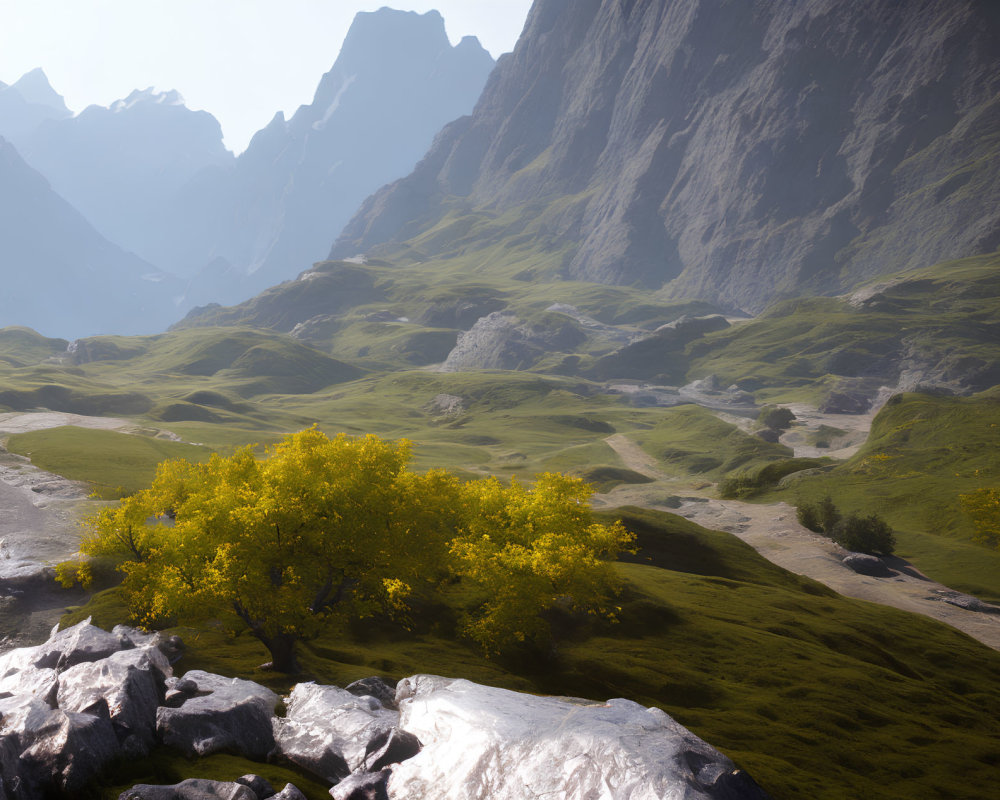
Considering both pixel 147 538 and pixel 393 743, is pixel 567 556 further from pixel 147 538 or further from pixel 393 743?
pixel 147 538

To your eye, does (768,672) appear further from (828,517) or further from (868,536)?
(828,517)

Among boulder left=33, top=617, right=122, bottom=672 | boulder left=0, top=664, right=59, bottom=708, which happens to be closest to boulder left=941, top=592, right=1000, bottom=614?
boulder left=33, top=617, right=122, bottom=672

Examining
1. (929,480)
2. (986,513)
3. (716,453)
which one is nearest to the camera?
(986,513)

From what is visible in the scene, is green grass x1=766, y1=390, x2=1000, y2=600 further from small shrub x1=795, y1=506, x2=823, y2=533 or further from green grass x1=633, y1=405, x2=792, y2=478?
green grass x1=633, y1=405, x2=792, y2=478

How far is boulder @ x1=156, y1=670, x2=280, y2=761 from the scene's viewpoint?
26.6 metres

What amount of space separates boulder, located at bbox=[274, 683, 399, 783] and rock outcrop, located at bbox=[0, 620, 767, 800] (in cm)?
6

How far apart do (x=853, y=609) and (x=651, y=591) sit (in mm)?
23249

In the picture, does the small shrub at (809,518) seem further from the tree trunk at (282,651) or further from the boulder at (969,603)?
the tree trunk at (282,651)

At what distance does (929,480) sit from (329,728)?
120906 mm

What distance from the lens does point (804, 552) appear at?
94688 mm

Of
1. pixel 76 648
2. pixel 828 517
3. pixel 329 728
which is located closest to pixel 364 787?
pixel 329 728

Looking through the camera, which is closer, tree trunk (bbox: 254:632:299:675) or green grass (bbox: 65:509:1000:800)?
green grass (bbox: 65:509:1000:800)

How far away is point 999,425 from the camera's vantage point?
124 meters

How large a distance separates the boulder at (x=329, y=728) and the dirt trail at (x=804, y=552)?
67073 millimetres
